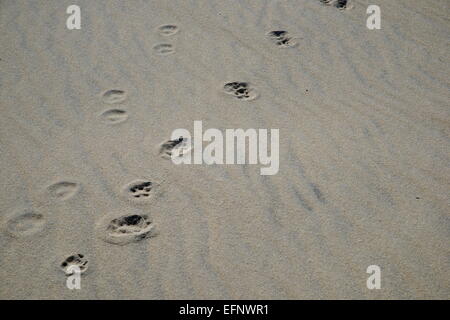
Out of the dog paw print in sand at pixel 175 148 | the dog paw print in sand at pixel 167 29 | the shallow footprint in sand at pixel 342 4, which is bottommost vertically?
the dog paw print in sand at pixel 175 148

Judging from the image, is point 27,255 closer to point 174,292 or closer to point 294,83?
point 174,292

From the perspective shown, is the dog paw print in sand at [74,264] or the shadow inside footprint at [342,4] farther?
the shadow inside footprint at [342,4]

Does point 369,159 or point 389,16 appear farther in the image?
point 389,16

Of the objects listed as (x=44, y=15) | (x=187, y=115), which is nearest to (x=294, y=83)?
(x=187, y=115)

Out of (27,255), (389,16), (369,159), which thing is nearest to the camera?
(27,255)

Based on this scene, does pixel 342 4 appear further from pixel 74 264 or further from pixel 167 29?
pixel 74 264

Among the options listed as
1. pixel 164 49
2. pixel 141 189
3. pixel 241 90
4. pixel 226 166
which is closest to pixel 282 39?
pixel 241 90

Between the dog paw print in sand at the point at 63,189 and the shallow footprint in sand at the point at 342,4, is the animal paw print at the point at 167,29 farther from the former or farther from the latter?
the dog paw print in sand at the point at 63,189

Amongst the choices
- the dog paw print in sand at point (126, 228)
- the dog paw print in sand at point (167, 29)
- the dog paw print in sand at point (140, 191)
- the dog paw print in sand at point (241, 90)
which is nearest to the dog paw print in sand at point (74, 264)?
the dog paw print in sand at point (126, 228)
